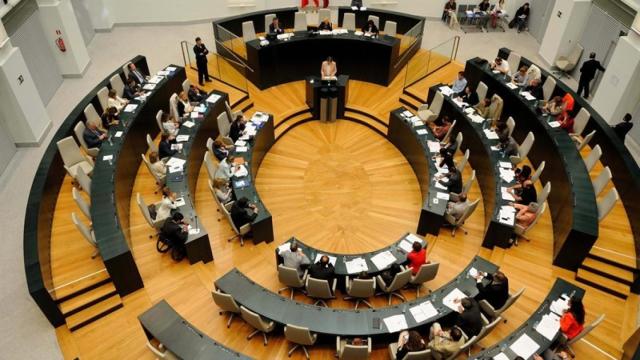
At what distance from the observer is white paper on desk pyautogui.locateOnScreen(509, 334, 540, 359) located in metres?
7.11

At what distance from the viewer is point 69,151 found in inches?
412

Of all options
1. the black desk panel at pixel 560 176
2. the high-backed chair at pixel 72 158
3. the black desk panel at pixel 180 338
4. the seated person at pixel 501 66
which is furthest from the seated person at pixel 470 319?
the high-backed chair at pixel 72 158

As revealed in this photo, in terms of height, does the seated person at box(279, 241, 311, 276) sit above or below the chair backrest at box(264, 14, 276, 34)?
below

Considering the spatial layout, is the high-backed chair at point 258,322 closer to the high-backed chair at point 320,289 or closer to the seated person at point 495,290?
Answer: the high-backed chair at point 320,289

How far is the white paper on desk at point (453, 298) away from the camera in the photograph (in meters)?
7.84

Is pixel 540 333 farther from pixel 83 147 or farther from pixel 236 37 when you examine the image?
pixel 236 37

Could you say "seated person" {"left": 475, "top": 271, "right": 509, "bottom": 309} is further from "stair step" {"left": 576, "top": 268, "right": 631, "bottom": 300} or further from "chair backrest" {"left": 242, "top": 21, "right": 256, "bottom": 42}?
"chair backrest" {"left": 242, "top": 21, "right": 256, "bottom": 42}

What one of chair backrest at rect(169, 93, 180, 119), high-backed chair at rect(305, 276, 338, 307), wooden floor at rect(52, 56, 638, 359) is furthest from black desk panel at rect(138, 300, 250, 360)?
chair backrest at rect(169, 93, 180, 119)

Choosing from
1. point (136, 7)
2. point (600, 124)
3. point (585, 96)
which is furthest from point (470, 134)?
point (136, 7)

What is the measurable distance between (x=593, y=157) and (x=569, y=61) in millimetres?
6219

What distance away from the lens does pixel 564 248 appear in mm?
8930

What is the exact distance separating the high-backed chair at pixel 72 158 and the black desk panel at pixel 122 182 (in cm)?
67

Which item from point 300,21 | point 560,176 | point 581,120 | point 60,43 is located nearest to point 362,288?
point 560,176

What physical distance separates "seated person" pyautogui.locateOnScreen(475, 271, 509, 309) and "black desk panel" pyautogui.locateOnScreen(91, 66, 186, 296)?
20.2ft
